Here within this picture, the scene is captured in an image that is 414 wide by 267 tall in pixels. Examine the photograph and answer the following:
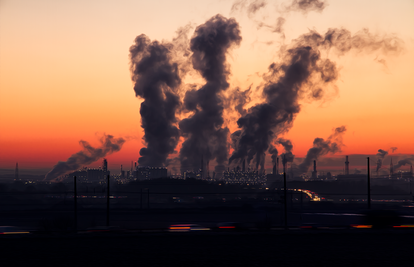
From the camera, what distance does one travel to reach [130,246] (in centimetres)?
1686

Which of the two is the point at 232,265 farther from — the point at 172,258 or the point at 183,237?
the point at 183,237

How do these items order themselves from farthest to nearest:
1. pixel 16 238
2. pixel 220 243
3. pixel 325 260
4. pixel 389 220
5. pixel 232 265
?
pixel 389 220 < pixel 16 238 < pixel 220 243 < pixel 325 260 < pixel 232 265

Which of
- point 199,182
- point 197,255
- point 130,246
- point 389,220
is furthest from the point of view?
point 199,182

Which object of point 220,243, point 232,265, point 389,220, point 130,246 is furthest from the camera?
point 389,220

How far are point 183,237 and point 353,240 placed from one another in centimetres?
808

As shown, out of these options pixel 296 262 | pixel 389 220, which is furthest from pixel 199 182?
pixel 296 262

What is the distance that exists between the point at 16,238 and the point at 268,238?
39.7ft

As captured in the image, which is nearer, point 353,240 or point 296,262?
point 296,262

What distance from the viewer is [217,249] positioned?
16156 millimetres

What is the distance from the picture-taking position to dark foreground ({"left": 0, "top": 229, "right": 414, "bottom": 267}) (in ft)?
43.6

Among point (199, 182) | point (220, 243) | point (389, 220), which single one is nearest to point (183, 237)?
point (220, 243)

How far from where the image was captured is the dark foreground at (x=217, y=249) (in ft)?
43.6

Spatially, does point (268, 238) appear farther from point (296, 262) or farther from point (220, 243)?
point (296, 262)

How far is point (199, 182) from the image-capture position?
173 metres
